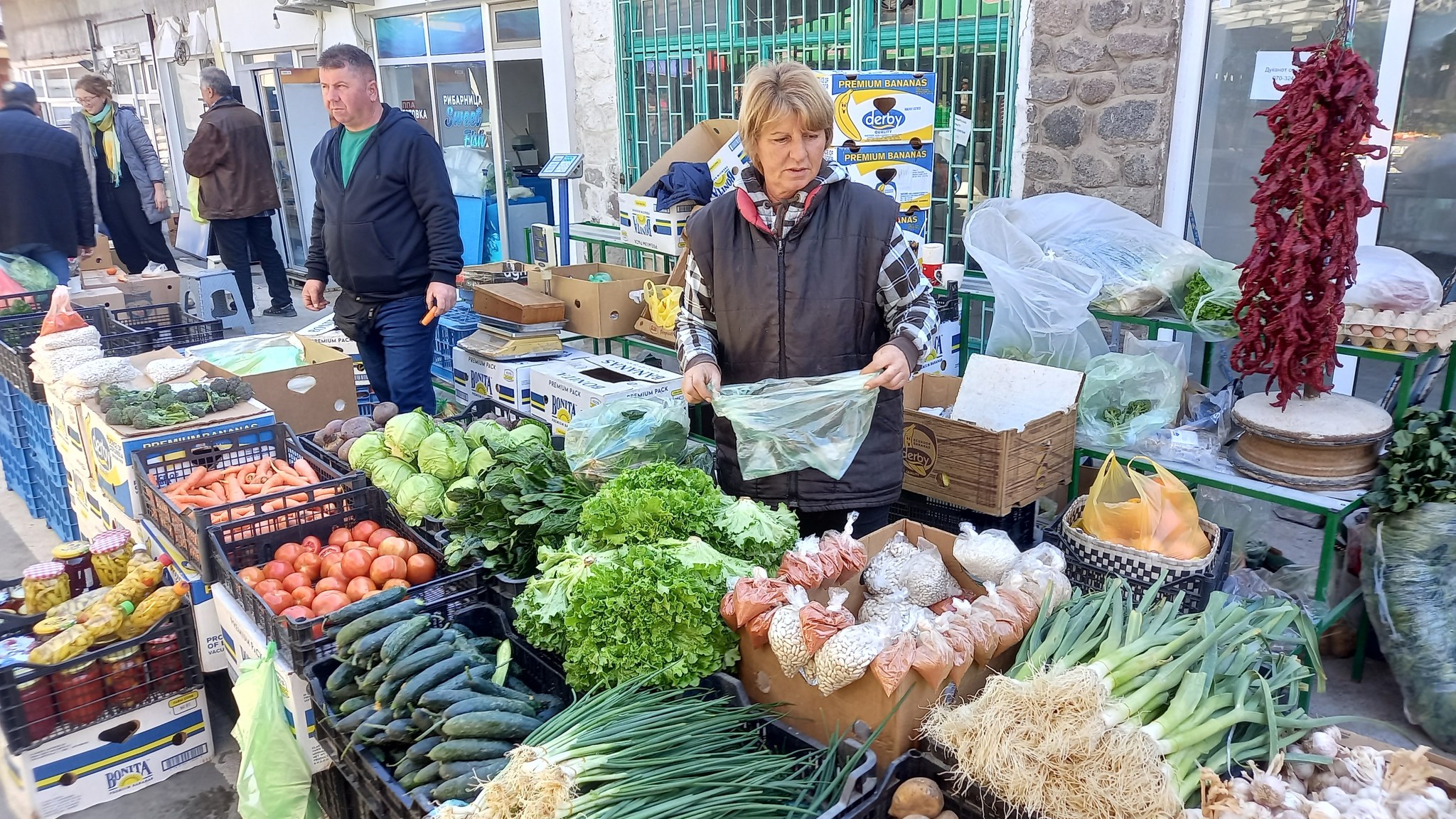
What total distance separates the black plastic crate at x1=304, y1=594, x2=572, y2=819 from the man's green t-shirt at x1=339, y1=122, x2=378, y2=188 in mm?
2765

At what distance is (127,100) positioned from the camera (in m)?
17.2

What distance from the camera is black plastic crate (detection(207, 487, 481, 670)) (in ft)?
8.27

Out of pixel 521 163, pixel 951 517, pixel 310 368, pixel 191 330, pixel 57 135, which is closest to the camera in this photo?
pixel 951 517

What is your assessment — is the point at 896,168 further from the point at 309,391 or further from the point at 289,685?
the point at 289,685

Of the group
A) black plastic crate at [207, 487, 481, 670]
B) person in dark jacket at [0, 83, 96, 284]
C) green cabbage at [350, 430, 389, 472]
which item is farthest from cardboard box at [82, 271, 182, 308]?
black plastic crate at [207, 487, 481, 670]

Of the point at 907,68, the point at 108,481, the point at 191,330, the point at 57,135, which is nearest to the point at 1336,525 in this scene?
the point at 907,68

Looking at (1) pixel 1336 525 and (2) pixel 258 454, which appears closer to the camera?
(1) pixel 1336 525

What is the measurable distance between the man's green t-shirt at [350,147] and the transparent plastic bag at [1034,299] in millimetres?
2961

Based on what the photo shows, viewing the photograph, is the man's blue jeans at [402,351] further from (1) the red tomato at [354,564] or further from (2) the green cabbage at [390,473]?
(1) the red tomato at [354,564]

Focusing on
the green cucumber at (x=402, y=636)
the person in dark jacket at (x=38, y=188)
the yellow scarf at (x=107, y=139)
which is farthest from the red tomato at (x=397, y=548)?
the yellow scarf at (x=107, y=139)

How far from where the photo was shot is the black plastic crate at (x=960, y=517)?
3840 millimetres

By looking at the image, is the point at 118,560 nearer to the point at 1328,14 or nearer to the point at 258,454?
the point at 258,454

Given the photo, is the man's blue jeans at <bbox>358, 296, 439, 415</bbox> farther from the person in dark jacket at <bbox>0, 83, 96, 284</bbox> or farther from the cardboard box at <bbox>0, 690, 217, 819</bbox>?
the person in dark jacket at <bbox>0, 83, 96, 284</bbox>

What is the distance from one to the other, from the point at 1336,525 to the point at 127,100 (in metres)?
20.1
